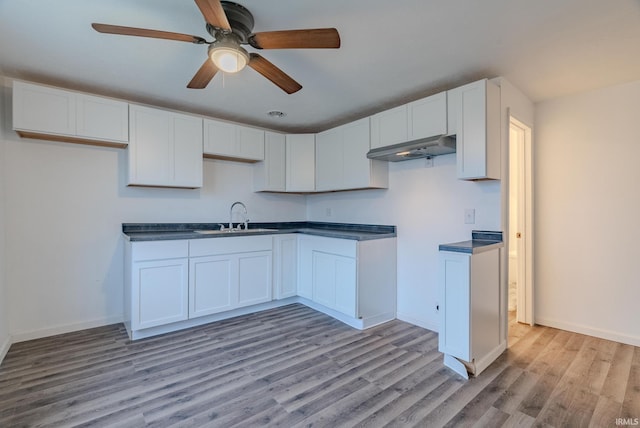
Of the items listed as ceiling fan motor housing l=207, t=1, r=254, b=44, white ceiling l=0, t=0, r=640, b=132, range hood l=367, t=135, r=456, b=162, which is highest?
white ceiling l=0, t=0, r=640, b=132

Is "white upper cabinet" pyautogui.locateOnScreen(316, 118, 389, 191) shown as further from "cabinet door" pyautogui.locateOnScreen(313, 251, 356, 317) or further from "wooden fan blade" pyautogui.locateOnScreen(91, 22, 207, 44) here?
"wooden fan blade" pyautogui.locateOnScreen(91, 22, 207, 44)

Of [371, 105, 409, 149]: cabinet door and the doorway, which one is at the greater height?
[371, 105, 409, 149]: cabinet door

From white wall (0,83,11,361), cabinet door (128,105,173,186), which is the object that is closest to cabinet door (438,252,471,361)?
cabinet door (128,105,173,186)

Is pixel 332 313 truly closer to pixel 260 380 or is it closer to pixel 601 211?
pixel 260 380

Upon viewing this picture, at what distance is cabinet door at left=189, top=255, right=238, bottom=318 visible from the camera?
3082 millimetres

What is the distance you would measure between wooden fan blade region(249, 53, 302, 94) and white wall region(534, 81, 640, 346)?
2.72m

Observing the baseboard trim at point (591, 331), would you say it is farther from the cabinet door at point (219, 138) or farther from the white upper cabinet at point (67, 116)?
the white upper cabinet at point (67, 116)

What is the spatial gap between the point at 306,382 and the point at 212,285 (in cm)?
155

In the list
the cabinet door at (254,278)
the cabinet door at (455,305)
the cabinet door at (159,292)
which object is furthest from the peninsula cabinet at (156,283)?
the cabinet door at (455,305)

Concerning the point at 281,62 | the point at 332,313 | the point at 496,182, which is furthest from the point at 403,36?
the point at 332,313

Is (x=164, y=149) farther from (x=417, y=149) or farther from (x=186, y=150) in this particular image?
(x=417, y=149)

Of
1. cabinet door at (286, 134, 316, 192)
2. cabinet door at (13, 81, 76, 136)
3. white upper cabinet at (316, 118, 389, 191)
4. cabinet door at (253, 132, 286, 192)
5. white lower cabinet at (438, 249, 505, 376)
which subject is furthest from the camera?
cabinet door at (286, 134, 316, 192)

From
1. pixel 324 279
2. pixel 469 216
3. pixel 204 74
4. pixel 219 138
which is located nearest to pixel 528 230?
pixel 469 216

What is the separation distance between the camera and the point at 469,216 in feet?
9.19
